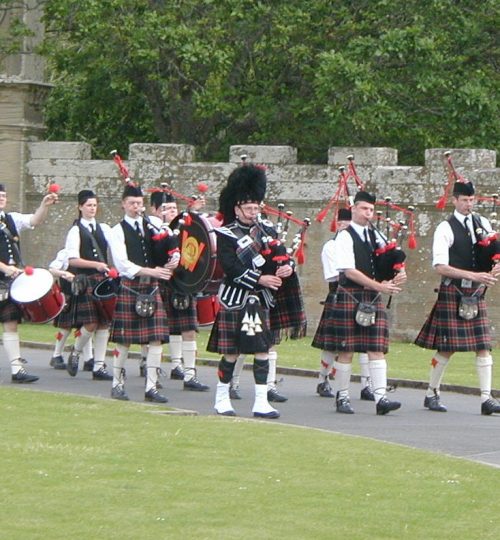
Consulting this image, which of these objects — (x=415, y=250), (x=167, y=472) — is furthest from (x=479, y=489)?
(x=415, y=250)

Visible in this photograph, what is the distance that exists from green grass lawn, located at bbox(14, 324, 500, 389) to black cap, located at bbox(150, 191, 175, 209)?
2452 millimetres

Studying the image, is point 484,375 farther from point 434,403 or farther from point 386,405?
point 386,405

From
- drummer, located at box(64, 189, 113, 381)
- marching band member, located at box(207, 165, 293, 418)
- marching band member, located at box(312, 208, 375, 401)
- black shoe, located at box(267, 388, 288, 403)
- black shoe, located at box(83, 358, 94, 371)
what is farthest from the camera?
black shoe, located at box(83, 358, 94, 371)

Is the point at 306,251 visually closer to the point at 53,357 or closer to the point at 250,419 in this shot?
the point at 53,357

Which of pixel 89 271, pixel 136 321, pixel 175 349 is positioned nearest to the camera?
pixel 136 321

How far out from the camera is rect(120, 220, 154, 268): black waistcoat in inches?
513

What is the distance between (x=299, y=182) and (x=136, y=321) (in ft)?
26.4

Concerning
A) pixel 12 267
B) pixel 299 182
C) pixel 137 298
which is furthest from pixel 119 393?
pixel 299 182

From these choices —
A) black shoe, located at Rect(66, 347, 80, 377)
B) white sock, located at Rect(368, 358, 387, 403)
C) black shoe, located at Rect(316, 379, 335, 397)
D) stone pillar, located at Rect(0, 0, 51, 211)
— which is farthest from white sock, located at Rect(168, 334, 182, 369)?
stone pillar, located at Rect(0, 0, 51, 211)

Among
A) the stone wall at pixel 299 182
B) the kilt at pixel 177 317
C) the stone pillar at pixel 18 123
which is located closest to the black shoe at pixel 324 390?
the kilt at pixel 177 317

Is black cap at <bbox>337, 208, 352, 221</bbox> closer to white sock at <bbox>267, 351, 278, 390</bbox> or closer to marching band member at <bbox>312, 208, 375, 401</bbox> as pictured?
marching band member at <bbox>312, 208, 375, 401</bbox>

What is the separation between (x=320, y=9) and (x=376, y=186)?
2.74 metres

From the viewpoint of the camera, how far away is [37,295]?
14.0 metres

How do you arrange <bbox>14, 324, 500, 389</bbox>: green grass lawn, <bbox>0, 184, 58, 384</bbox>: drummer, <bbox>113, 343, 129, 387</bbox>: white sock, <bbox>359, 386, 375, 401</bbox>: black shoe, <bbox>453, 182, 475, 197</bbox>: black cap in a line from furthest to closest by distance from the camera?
<bbox>14, 324, 500, 389</bbox>: green grass lawn
<bbox>0, 184, 58, 384</bbox>: drummer
<bbox>359, 386, 375, 401</bbox>: black shoe
<bbox>113, 343, 129, 387</bbox>: white sock
<bbox>453, 182, 475, 197</bbox>: black cap
